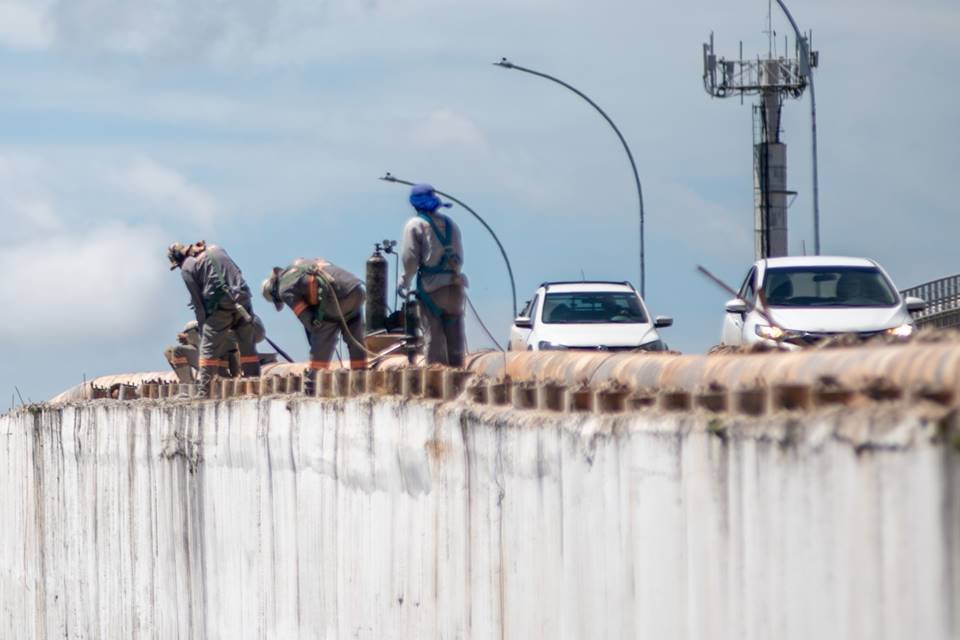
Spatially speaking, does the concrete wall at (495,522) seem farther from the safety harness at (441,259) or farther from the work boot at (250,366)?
the safety harness at (441,259)

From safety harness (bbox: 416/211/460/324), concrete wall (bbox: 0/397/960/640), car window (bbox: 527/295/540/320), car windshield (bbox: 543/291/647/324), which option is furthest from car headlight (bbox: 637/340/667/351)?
safety harness (bbox: 416/211/460/324)

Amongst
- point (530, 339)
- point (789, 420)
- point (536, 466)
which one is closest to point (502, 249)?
point (530, 339)

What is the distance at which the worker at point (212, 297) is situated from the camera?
48.0 ft

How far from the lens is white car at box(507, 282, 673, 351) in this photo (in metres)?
20.2

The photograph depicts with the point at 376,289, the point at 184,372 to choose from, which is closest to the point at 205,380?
the point at 184,372

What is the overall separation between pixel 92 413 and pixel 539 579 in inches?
374

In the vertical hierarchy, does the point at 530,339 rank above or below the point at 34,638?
above

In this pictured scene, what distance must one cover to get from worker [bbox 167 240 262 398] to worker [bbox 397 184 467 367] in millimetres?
2636

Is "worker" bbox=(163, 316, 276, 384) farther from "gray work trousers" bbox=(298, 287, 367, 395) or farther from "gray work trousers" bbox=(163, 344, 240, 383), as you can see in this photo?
"gray work trousers" bbox=(298, 287, 367, 395)

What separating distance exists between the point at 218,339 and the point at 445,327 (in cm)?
311

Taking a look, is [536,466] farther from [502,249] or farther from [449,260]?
[502,249]

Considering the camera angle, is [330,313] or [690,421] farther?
[330,313]

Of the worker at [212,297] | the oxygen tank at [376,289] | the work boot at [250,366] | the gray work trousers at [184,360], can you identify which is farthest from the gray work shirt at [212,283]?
the oxygen tank at [376,289]

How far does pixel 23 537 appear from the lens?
→ 19.8 meters
